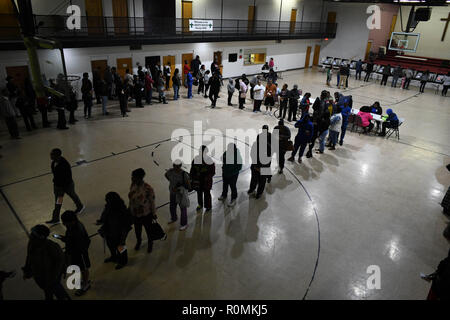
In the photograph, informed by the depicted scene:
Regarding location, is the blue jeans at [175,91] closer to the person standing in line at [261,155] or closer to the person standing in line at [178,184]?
the person standing in line at [261,155]

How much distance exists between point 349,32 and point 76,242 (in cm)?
2947

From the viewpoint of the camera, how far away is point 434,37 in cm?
2558

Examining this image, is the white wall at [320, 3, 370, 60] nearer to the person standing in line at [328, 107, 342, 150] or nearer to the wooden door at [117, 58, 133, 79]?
the person standing in line at [328, 107, 342, 150]

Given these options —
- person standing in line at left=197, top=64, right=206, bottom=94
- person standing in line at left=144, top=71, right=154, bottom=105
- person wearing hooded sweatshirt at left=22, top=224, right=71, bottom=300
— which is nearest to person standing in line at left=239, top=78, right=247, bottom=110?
person standing in line at left=197, top=64, right=206, bottom=94

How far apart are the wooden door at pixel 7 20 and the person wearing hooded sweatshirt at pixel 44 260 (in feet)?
38.4

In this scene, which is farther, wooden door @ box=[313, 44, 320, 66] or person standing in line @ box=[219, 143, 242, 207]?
wooden door @ box=[313, 44, 320, 66]

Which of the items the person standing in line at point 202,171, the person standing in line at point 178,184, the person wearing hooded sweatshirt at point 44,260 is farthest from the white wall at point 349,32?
the person wearing hooded sweatshirt at point 44,260

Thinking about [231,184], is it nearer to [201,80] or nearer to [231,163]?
[231,163]

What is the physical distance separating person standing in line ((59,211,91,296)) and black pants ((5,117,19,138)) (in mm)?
7406

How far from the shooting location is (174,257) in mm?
5430

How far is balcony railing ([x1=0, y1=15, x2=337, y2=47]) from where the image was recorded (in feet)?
41.5

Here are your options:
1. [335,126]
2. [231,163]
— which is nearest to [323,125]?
[335,126]

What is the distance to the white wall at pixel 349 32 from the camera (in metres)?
26.1
